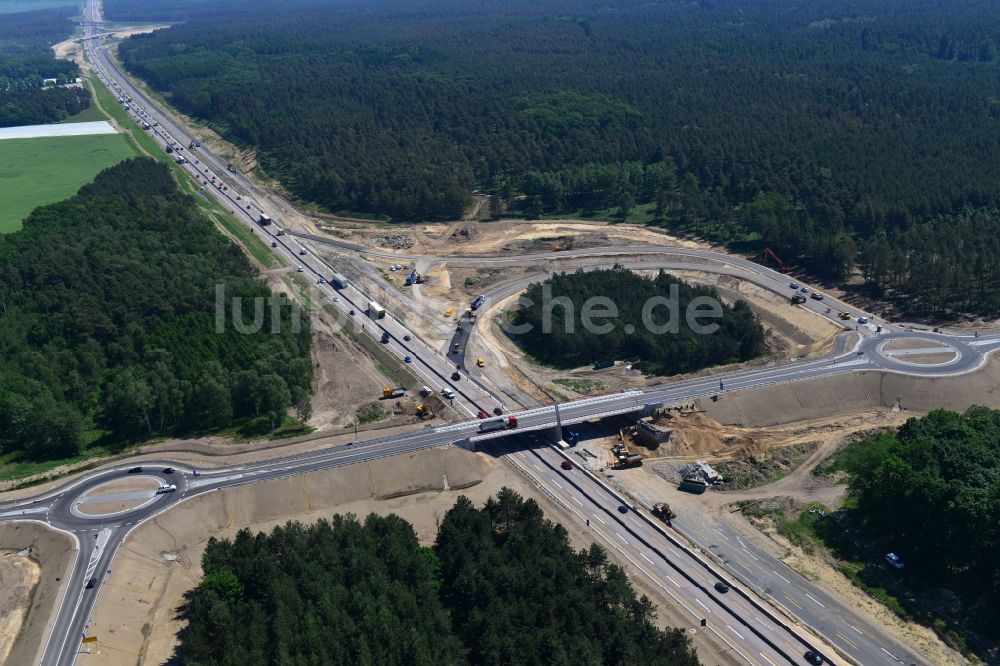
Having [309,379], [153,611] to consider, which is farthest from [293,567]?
[309,379]

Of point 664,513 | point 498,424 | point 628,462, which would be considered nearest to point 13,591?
point 498,424

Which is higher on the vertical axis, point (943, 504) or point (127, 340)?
point (127, 340)

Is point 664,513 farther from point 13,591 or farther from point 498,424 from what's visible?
point 13,591

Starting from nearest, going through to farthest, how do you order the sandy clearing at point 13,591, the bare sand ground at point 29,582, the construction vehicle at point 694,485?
the bare sand ground at point 29,582 < the sandy clearing at point 13,591 < the construction vehicle at point 694,485

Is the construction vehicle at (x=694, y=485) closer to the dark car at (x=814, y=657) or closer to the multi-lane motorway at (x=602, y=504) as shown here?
the multi-lane motorway at (x=602, y=504)

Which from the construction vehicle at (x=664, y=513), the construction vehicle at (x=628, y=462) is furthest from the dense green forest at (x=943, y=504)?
Answer: the construction vehicle at (x=628, y=462)

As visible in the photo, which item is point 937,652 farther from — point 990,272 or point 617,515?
point 990,272
